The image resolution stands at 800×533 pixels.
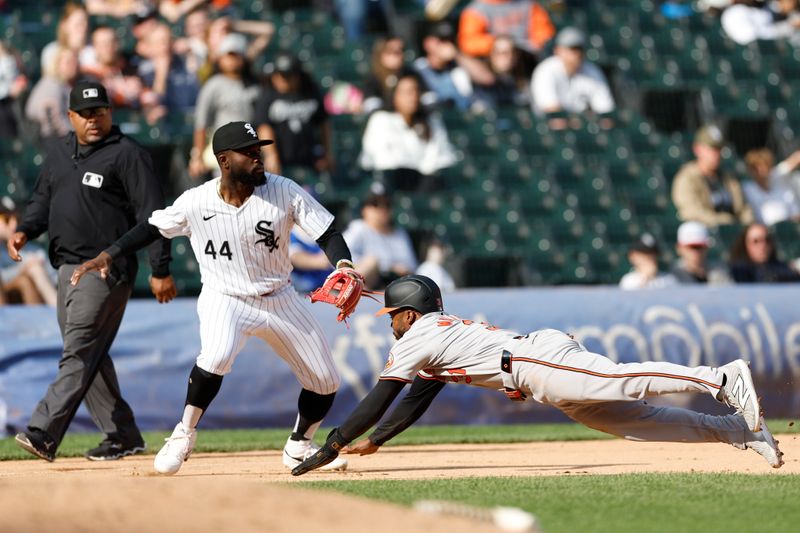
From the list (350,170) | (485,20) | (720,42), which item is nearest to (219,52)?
(350,170)

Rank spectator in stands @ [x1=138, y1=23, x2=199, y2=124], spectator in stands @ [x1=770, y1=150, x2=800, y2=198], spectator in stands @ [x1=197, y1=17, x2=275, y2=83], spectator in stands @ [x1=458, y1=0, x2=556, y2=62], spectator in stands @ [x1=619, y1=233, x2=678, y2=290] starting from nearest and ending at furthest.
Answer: spectator in stands @ [x1=619, y1=233, x2=678, y2=290]
spectator in stands @ [x1=138, y1=23, x2=199, y2=124]
spectator in stands @ [x1=197, y1=17, x2=275, y2=83]
spectator in stands @ [x1=770, y1=150, x2=800, y2=198]
spectator in stands @ [x1=458, y1=0, x2=556, y2=62]

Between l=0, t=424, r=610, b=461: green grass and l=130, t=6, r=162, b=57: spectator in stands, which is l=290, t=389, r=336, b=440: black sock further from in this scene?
l=130, t=6, r=162, b=57: spectator in stands

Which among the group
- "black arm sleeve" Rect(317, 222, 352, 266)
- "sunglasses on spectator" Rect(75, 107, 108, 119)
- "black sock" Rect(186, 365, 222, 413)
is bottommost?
"black sock" Rect(186, 365, 222, 413)

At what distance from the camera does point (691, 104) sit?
682 inches

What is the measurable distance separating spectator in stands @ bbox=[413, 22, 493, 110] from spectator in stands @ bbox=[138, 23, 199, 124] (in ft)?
9.28

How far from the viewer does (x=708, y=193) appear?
15070 mm

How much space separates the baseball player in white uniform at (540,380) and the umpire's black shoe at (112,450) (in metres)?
1.98

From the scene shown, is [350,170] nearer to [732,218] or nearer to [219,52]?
[219,52]

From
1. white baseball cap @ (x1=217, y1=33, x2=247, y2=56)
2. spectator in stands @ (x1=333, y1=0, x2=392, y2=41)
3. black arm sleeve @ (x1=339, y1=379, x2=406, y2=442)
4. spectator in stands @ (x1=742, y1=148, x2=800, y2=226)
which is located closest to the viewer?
black arm sleeve @ (x1=339, y1=379, x2=406, y2=442)

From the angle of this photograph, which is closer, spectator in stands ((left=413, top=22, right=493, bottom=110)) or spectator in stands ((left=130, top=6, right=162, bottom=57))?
spectator in stands ((left=130, top=6, right=162, bottom=57))

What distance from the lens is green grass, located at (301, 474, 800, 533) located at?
541 cm

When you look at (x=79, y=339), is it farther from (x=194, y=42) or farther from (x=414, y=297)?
(x=194, y=42)

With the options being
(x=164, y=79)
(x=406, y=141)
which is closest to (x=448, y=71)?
(x=406, y=141)

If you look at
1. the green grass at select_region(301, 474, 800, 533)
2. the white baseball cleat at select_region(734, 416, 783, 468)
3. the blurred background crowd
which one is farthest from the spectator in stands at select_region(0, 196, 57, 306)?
the white baseball cleat at select_region(734, 416, 783, 468)
